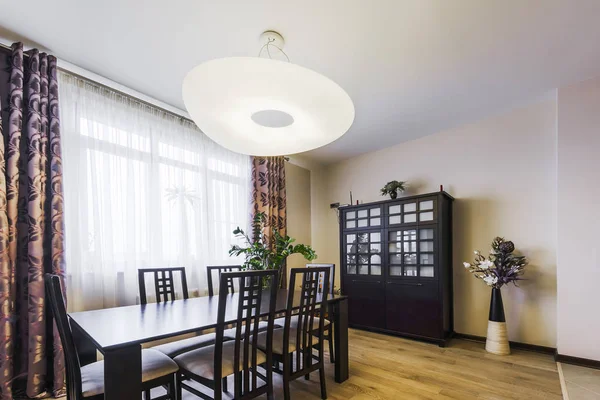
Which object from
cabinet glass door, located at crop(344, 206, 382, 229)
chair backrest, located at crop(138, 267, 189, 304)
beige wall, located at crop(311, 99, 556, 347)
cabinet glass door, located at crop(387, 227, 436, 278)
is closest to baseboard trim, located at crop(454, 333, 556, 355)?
beige wall, located at crop(311, 99, 556, 347)

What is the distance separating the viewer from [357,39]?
2352mm

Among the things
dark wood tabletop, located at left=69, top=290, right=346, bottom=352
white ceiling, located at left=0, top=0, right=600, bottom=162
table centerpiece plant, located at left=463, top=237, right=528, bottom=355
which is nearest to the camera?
dark wood tabletop, located at left=69, top=290, right=346, bottom=352

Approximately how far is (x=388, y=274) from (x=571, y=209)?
200 cm

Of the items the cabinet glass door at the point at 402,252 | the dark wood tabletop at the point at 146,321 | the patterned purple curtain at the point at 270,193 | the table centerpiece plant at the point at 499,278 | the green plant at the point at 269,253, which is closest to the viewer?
the dark wood tabletop at the point at 146,321

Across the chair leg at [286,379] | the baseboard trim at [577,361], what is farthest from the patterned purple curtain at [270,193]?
the baseboard trim at [577,361]

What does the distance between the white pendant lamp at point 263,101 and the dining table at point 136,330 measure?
3.92 ft

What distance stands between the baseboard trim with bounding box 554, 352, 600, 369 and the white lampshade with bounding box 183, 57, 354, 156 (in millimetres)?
3137

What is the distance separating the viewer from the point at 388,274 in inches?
160

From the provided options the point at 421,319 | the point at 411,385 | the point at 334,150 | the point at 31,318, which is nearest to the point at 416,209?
the point at 421,319

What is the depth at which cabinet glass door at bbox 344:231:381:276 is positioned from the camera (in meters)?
4.23

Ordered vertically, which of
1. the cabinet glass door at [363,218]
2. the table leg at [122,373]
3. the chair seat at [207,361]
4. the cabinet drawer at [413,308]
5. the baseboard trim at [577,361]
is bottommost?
the baseboard trim at [577,361]

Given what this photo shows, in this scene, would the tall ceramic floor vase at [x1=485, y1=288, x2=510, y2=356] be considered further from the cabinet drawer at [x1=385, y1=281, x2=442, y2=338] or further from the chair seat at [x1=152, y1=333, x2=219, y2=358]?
the chair seat at [x1=152, y1=333, x2=219, y2=358]

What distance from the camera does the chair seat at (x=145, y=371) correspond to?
162 cm

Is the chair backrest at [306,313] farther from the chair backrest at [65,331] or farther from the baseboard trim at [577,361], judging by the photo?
the baseboard trim at [577,361]
